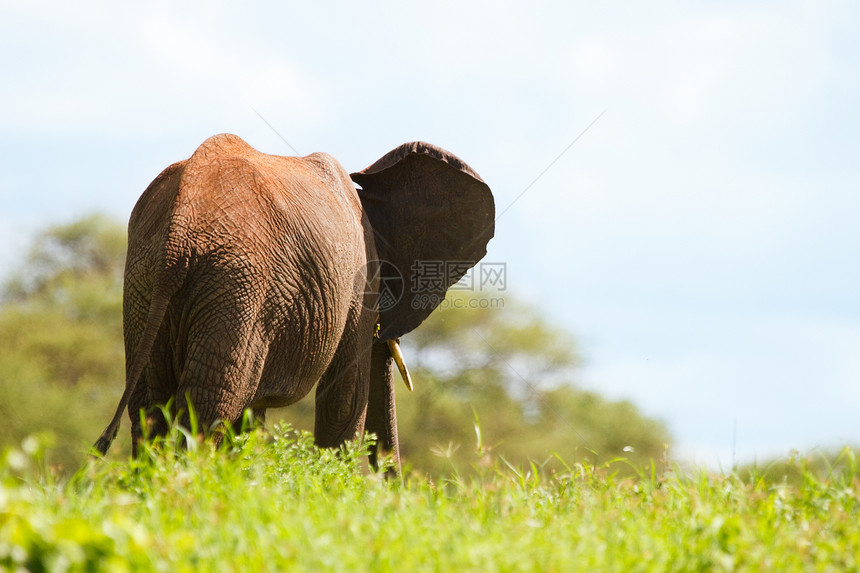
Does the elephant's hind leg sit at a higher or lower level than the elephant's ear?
lower

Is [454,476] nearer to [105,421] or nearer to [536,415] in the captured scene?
[105,421]

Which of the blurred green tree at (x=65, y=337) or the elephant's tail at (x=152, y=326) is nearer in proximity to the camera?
the elephant's tail at (x=152, y=326)

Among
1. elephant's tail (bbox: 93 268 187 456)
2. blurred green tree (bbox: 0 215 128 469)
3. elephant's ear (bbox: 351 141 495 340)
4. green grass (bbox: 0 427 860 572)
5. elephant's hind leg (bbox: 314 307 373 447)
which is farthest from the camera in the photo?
blurred green tree (bbox: 0 215 128 469)

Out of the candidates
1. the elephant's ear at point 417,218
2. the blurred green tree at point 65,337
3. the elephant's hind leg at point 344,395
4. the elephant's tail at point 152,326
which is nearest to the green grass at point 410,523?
the elephant's tail at point 152,326

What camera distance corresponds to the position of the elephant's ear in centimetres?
630

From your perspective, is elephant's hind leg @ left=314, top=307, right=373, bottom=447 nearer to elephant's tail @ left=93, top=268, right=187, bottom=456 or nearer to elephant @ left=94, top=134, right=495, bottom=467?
elephant @ left=94, top=134, right=495, bottom=467

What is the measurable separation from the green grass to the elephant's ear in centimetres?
265

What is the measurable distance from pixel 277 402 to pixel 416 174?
7.20ft

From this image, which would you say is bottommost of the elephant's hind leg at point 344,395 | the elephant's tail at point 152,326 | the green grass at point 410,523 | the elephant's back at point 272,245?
the green grass at point 410,523

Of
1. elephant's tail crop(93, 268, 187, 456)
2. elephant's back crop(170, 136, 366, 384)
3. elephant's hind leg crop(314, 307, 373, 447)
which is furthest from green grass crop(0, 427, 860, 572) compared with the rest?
elephant's hind leg crop(314, 307, 373, 447)

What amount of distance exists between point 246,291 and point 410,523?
1797 mm

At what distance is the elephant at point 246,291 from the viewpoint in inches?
161

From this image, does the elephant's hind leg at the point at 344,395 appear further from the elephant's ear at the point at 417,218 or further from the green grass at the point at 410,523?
the green grass at the point at 410,523

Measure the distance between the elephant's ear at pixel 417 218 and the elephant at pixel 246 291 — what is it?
47 centimetres
